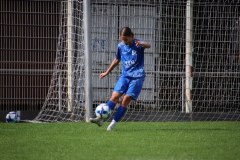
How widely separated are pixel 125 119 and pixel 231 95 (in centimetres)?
243

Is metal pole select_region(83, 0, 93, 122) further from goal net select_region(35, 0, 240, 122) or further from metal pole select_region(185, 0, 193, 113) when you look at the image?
metal pole select_region(185, 0, 193, 113)

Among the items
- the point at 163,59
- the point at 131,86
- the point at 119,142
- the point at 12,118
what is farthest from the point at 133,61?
the point at 163,59

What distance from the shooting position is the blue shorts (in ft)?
33.3

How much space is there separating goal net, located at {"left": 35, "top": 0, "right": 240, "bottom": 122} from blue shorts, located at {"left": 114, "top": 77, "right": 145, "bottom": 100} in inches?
83.4

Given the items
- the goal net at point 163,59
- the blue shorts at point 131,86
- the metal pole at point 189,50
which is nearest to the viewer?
the blue shorts at point 131,86

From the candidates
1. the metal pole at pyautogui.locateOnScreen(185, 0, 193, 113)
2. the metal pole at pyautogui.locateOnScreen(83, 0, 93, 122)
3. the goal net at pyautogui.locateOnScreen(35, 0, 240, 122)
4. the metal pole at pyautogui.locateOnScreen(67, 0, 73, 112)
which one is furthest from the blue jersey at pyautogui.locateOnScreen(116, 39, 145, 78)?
the metal pole at pyautogui.locateOnScreen(185, 0, 193, 113)

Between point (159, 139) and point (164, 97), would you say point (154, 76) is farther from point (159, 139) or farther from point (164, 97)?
point (159, 139)

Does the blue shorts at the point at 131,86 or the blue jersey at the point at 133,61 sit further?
the blue jersey at the point at 133,61

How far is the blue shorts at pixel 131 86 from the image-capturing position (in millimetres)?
10164

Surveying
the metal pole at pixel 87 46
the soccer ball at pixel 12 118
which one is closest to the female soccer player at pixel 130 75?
the metal pole at pixel 87 46

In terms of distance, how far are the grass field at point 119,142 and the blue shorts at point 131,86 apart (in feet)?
1.99

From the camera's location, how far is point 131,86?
10211mm

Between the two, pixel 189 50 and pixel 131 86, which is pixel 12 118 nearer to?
pixel 131 86

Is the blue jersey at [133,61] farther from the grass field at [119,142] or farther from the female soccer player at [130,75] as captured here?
the grass field at [119,142]
